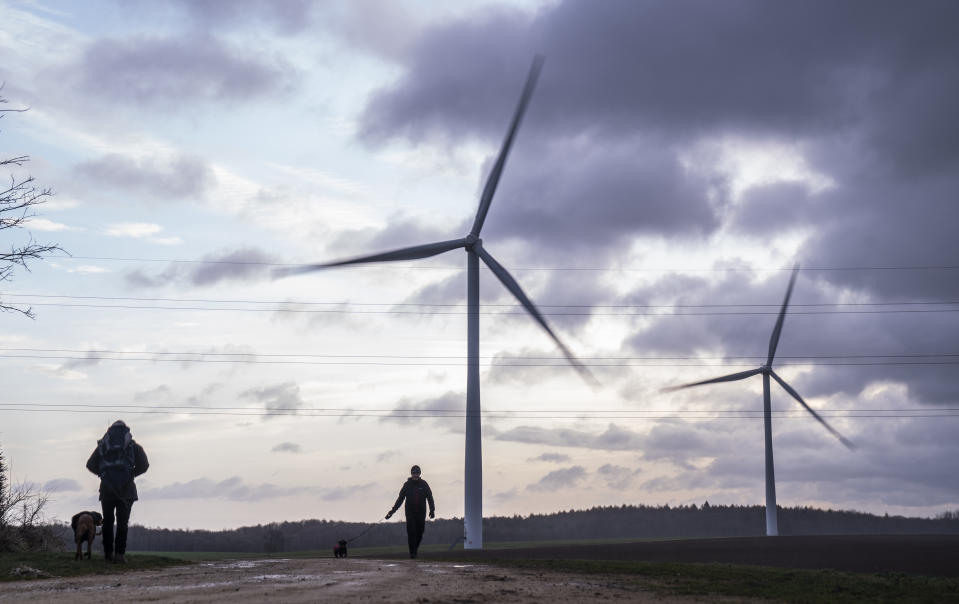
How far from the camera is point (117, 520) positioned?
2475 centimetres

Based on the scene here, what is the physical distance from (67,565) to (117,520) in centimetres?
250

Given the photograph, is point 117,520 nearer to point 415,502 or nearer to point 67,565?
point 67,565

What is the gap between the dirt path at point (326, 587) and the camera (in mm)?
14781

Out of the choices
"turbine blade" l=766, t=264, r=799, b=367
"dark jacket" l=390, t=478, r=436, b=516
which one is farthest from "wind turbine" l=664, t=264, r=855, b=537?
"dark jacket" l=390, t=478, r=436, b=516

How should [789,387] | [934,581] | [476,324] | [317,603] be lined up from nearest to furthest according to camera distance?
[317,603], [934,581], [476,324], [789,387]

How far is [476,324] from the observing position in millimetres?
50406

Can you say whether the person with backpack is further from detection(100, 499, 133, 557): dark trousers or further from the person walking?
the person walking

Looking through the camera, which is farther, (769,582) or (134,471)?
A: (134,471)

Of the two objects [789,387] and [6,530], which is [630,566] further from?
[789,387]

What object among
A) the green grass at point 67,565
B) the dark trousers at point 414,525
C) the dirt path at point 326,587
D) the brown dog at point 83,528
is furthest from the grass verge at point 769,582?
the brown dog at point 83,528

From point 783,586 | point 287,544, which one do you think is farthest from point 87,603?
point 287,544

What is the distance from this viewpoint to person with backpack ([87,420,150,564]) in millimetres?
24266

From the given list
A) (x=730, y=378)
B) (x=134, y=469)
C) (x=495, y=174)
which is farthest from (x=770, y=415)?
(x=134, y=469)

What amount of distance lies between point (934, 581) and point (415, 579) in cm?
1142
